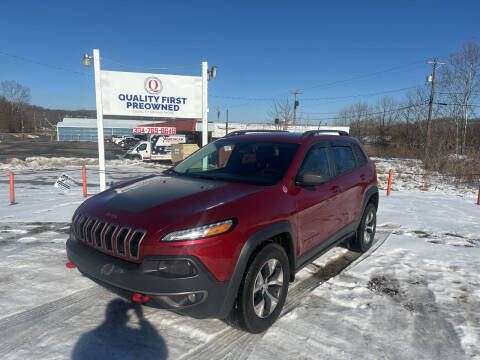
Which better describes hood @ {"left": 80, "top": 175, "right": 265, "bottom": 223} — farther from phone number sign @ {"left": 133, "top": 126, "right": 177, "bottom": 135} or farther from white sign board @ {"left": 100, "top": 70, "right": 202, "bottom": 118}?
phone number sign @ {"left": 133, "top": 126, "right": 177, "bottom": 135}

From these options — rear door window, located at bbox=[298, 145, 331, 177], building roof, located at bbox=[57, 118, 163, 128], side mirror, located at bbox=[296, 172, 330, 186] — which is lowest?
side mirror, located at bbox=[296, 172, 330, 186]

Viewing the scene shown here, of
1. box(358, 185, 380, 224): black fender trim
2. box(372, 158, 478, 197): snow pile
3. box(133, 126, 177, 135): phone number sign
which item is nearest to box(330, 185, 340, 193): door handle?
box(358, 185, 380, 224): black fender trim

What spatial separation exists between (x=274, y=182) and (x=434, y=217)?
20.1 ft

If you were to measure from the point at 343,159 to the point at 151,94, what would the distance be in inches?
281

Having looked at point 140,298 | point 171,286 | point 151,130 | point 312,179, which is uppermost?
point 151,130

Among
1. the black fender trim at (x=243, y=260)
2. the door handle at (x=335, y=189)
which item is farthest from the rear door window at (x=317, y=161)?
the black fender trim at (x=243, y=260)

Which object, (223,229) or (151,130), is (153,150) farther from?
(223,229)

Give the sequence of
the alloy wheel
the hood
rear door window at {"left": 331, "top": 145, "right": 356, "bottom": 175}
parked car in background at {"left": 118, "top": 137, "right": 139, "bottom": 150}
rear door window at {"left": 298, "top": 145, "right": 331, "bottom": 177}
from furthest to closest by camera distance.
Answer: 1. parked car in background at {"left": 118, "top": 137, "right": 139, "bottom": 150}
2. rear door window at {"left": 331, "top": 145, "right": 356, "bottom": 175}
3. rear door window at {"left": 298, "top": 145, "right": 331, "bottom": 177}
4. the alloy wheel
5. the hood

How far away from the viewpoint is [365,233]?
498cm

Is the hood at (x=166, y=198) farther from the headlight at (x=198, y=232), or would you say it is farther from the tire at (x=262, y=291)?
the tire at (x=262, y=291)

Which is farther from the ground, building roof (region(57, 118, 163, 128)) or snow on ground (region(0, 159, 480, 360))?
building roof (region(57, 118, 163, 128))

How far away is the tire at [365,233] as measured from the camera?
→ 480 centimetres

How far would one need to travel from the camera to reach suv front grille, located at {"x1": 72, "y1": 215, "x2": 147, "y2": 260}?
2.40 metres

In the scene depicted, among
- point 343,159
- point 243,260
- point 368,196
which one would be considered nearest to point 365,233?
point 368,196
